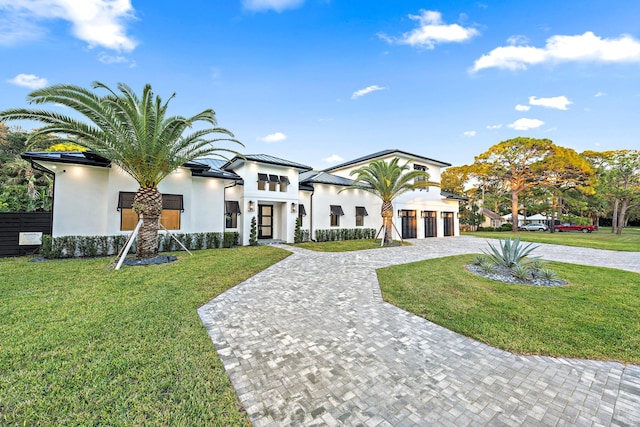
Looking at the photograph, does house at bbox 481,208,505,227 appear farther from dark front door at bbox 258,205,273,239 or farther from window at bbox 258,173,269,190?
window at bbox 258,173,269,190

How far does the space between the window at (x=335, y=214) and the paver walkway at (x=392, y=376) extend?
14482 millimetres

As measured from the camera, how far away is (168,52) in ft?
42.4

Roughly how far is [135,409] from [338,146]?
77.6ft

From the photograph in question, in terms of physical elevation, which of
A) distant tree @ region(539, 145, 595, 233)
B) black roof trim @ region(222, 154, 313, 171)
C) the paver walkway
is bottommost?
the paver walkway

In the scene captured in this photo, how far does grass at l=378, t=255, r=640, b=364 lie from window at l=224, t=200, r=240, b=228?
34.7ft

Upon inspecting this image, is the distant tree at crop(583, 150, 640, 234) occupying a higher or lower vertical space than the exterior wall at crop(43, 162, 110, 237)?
higher

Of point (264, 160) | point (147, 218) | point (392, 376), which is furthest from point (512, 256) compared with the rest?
point (147, 218)

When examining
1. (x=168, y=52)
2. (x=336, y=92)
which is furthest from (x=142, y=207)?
(x=336, y=92)

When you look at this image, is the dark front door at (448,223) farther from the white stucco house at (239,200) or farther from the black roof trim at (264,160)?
the black roof trim at (264,160)

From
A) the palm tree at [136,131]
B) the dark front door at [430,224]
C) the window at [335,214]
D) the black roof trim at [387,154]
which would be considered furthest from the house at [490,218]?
the palm tree at [136,131]

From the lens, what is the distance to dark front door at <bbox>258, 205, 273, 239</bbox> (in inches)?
693

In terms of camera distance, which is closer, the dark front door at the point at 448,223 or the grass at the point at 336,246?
the grass at the point at 336,246

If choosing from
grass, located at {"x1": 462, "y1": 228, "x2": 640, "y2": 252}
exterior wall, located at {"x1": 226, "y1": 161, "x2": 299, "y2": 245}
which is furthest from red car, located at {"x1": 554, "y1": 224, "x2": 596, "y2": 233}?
exterior wall, located at {"x1": 226, "y1": 161, "x2": 299, "y2": 245}

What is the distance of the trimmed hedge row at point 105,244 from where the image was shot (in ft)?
33.1
